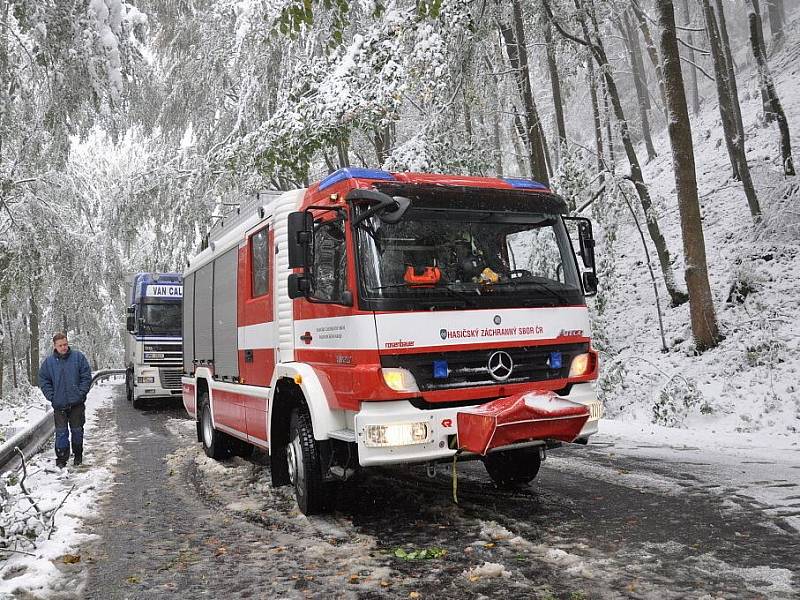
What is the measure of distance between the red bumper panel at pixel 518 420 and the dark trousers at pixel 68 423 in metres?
6.54

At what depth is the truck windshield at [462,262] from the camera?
5656mm

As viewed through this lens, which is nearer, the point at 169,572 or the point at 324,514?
the point at 169,572

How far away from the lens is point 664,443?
31.1 feet

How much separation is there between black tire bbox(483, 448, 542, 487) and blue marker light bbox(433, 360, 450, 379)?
5.79 ft

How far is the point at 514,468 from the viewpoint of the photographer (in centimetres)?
720

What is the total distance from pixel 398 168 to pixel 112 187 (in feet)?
39.6

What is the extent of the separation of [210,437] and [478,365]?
575 cm

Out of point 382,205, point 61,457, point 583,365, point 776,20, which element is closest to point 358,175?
point 382,205

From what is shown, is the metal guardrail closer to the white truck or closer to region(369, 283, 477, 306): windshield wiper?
the white truck

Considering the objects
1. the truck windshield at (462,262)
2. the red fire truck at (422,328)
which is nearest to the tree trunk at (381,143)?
the red fire truck at (422,328)

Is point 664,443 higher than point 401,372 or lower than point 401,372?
lower

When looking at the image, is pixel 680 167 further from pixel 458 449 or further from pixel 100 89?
pixel 100 89

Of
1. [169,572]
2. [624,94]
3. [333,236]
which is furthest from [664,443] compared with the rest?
[624,94]

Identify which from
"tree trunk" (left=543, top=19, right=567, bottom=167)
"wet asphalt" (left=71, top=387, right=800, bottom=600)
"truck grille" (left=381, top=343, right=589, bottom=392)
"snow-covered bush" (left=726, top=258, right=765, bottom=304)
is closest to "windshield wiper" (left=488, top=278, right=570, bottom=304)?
"truck grille" (left=381, top=343, right=589, bottom=392)
